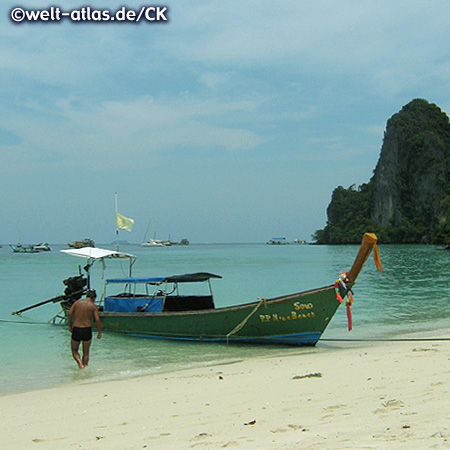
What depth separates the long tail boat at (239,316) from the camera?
9.86 meters

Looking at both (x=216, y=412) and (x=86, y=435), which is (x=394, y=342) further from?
(x=86, y=435)

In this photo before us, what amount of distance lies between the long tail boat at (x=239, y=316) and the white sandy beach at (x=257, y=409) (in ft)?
5.69

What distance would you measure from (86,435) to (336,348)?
6800mm

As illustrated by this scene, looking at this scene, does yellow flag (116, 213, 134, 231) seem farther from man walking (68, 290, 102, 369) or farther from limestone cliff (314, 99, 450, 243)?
limestone cliff (314, 99, 450, 243)

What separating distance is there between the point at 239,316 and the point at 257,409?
548 cm

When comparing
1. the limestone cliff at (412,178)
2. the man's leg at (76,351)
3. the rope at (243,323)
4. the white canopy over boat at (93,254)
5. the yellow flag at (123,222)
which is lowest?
the man's leg at (76,351)

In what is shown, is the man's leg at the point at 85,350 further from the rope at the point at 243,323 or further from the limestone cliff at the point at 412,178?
the limestone cliff at the point at 412,178

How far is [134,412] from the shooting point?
5.66m

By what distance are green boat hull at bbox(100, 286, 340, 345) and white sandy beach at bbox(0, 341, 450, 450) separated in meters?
1.73

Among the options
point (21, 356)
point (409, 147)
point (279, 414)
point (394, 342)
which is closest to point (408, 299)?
point (394, 342)

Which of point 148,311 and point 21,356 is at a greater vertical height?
point 148,311

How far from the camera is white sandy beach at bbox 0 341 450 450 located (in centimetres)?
413

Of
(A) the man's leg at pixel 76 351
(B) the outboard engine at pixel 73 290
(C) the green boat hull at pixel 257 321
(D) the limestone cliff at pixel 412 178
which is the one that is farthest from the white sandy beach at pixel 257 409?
(D) the limestone cliff at pixel 412 178

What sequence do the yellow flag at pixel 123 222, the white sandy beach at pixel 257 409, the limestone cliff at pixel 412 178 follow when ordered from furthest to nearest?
the limestone cliff at pixel 412 178 < the yellow flag at pixel 123 222 < the white sandy beach at pixel 257 409
